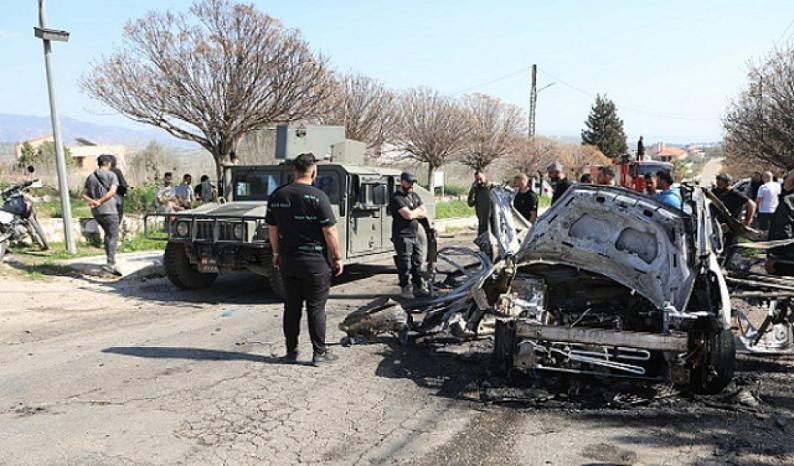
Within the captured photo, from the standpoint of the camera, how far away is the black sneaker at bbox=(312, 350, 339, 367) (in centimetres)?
520

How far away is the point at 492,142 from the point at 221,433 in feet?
98.3

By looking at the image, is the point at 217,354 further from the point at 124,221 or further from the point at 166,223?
the point at 124,221

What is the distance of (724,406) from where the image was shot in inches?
171

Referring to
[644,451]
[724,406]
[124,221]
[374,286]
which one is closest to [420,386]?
[644,451]

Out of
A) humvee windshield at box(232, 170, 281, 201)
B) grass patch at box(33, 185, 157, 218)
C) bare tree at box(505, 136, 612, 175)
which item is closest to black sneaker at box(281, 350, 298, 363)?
humvee windshield at box(232, 170, 281, 201)

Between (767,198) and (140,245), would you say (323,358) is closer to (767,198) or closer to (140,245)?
(140,245)

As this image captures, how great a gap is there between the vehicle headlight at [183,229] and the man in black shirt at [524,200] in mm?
4368

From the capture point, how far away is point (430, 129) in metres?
28.8

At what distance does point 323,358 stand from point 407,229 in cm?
306

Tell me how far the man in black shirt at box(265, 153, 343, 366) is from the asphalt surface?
42cm

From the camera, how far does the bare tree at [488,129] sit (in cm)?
3113

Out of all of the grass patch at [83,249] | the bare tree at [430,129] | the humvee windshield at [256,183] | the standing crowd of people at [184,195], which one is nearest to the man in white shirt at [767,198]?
the humvee windshield at [256,183]

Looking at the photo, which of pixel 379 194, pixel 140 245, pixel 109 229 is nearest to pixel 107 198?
pixel 109 229

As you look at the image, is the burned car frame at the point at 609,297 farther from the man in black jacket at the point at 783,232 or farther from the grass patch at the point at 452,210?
the grass patch at the point at 452,210
